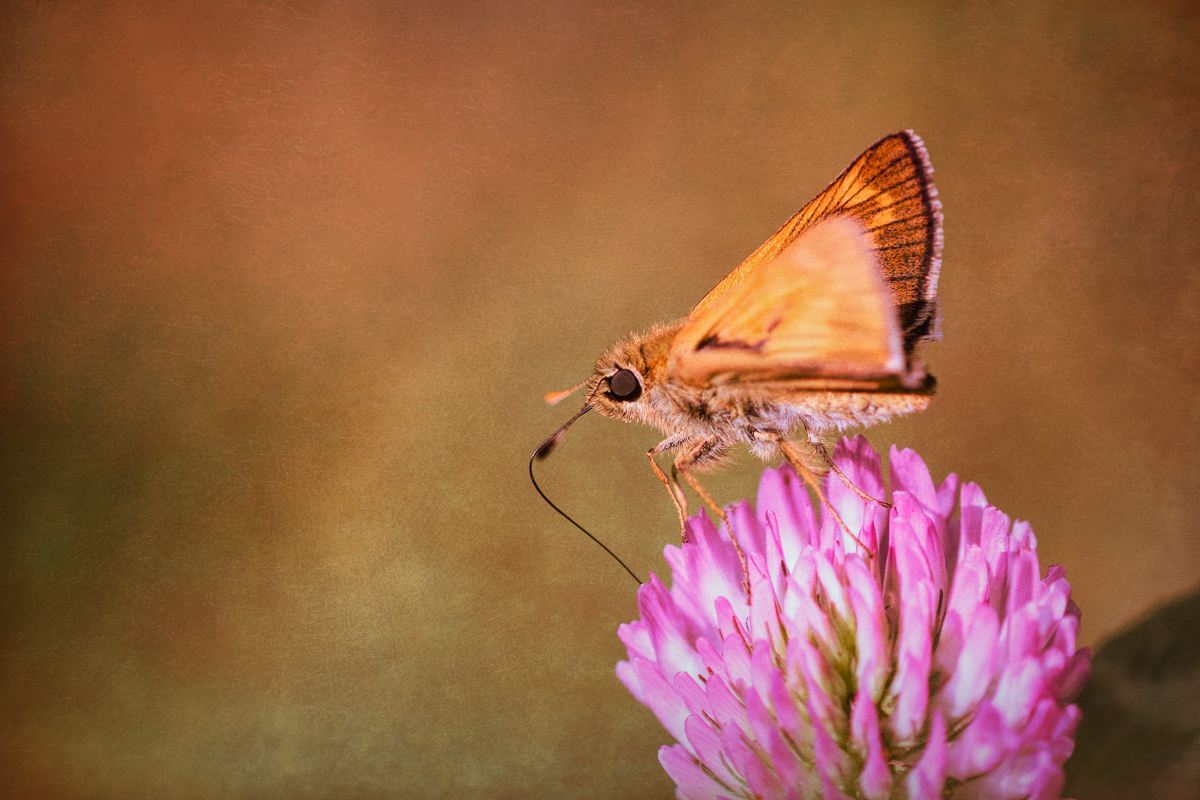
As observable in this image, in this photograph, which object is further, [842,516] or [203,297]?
[203,297]

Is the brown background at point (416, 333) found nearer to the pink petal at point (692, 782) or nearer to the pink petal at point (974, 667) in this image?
the pink petal at point (692, 782)

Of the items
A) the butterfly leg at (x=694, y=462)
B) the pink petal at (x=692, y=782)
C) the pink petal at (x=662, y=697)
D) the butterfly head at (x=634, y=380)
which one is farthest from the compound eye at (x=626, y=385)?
the pink petal at (x=692, y=782)

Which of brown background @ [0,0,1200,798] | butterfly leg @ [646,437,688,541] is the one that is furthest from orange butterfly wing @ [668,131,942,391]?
brown background @ [0,0,1200,798]

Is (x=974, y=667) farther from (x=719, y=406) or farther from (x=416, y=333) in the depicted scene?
(x=416, y=333)

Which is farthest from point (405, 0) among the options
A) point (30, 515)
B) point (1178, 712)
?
point (1178, 712)

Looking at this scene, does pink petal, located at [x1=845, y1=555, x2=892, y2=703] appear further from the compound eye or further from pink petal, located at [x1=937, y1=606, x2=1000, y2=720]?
the compound eye

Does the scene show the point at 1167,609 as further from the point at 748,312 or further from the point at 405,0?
the point at 405,0
